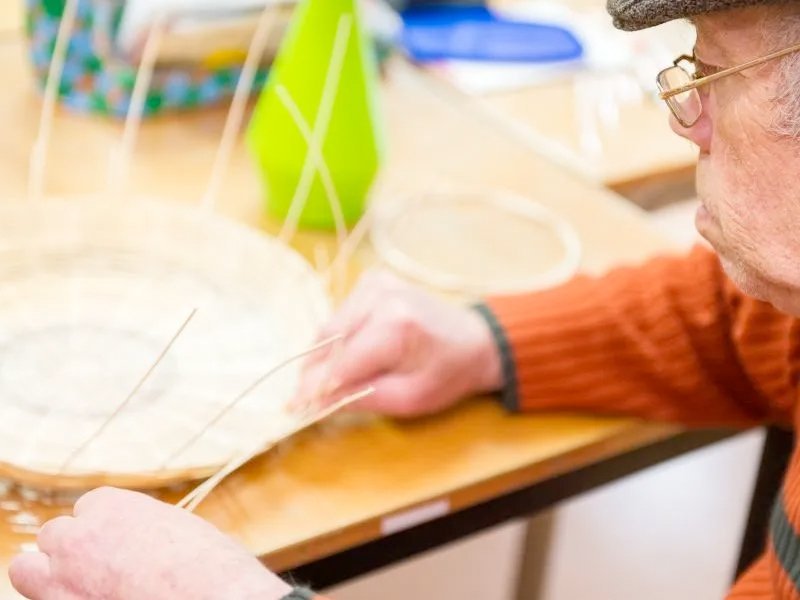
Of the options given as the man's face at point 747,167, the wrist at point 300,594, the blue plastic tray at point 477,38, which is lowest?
the wrist at point 300,594

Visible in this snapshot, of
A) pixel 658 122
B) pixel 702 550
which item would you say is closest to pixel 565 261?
pixel 658 122

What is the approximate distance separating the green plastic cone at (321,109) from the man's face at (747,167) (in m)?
0.41

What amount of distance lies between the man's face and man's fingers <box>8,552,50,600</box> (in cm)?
46

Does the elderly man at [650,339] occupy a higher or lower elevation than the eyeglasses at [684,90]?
lower

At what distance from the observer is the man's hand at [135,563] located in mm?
674

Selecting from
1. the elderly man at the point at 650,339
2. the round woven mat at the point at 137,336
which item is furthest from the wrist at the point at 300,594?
the round woven mat at the point at 137,336

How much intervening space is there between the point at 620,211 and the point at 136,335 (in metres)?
0.53

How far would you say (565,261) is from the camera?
1078 millimetres

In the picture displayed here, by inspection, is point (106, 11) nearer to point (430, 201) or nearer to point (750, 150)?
point (430, 201)

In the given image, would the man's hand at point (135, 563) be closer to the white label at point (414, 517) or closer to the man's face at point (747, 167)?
the white label at point (414, 517)

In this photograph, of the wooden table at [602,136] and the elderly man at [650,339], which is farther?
the wooden table at [602,136]

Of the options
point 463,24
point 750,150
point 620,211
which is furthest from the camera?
point 463,24

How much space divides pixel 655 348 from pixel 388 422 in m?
0.24

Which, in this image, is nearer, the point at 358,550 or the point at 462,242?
the point at 358,550
